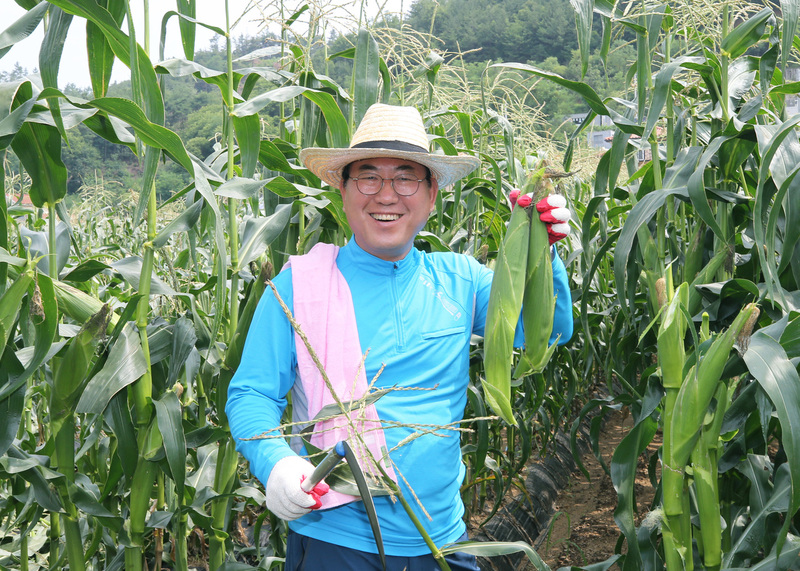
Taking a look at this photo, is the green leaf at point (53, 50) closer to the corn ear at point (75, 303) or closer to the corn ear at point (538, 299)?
the corn ear at point (75, 303)

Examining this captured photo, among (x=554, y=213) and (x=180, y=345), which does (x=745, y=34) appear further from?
(x=180, y=345)

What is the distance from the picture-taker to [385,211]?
2.03 metres

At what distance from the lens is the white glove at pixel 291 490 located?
5.08 ft

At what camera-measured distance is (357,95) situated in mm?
2416

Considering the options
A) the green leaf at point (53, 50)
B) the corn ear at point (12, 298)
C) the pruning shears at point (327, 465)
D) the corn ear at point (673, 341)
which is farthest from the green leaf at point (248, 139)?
the corn ear at point (673, 341)

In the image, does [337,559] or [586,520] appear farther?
[586,520]

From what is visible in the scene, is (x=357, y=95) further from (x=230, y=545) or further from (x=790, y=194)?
(x=230, y=545)

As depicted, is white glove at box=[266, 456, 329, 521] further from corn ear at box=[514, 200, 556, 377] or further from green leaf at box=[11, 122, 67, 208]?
green leaf at box=[11, 122, 67, 208]

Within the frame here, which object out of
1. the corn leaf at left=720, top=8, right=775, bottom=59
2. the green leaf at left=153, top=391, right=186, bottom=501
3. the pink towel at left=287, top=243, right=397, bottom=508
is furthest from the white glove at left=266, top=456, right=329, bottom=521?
the corn leaf at left=720, top=8, right=775, bottom=59

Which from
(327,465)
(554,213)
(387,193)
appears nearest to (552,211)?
(554,213)

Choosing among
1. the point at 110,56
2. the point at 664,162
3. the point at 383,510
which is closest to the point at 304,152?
the point at 110,56

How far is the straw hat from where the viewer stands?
201cm

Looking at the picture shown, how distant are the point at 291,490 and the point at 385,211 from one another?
0.86 meters

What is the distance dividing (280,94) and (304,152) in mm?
227
